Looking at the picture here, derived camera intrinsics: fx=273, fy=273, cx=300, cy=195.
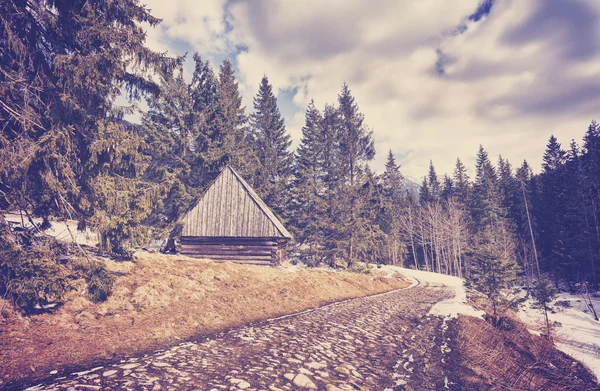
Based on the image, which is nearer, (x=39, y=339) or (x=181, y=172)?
(x=39, y=339)

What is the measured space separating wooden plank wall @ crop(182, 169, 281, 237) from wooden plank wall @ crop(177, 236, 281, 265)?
55 cm

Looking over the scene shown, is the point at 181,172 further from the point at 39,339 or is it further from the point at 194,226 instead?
the point at 39,339

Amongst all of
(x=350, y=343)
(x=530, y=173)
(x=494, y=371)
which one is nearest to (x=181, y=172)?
(x=350, y=343)

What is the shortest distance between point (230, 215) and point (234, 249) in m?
2.21

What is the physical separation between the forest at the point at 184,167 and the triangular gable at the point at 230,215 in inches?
112

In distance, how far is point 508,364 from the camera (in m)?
5.73

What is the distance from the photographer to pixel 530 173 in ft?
209

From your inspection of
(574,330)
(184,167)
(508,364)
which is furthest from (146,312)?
(574,330)

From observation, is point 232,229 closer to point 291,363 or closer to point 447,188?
point 291,363

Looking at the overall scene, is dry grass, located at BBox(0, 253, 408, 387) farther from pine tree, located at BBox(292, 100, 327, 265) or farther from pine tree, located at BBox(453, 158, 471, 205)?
pine tree, located at BBox(453, 158, 471, 205)

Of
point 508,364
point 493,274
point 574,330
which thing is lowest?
point 574,330

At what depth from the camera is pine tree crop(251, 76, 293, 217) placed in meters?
31.2

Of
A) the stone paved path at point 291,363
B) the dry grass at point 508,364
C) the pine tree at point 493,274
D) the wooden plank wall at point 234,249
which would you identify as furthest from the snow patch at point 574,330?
the wooden plank wall at point 234,249

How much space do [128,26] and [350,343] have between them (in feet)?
35.9
